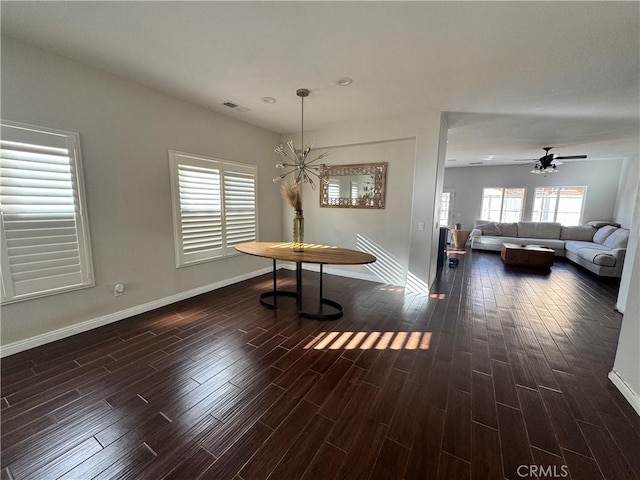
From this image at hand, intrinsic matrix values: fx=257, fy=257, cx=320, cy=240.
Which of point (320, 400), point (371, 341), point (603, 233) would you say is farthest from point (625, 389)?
point (603, 233)

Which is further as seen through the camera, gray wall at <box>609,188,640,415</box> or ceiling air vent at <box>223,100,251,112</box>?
ceiling air vent at <box>223,100,251,112</box>

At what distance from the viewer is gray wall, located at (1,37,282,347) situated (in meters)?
2.27

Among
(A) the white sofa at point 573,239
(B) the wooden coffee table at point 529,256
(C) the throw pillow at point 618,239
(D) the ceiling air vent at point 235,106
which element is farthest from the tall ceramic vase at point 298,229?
(C) the throw pillow at point 618,239

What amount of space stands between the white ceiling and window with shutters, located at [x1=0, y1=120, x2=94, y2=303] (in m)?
0.85

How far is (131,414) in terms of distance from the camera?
168cm

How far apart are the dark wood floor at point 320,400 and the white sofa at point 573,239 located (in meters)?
2.69

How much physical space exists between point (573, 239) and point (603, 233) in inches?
32.1

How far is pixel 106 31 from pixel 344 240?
12.9 feet

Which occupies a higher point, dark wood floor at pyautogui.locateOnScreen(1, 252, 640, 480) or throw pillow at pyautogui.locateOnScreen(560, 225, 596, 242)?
throw pillow at pyautogui.locateOnScreen(560, 225, 596, 242)

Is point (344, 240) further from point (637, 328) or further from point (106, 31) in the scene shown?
point (106, 31)

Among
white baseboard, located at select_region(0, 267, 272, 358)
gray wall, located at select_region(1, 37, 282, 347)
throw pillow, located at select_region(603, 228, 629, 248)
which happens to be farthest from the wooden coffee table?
gray wall, located at select_region(1, 37, 282, 347)

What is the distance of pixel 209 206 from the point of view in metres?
3.86

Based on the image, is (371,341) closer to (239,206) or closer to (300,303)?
(300,303)

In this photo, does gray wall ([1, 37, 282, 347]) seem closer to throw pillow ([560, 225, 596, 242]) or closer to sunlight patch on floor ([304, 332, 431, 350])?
sunlight patch on floor ([304, 332, 431, 350])
